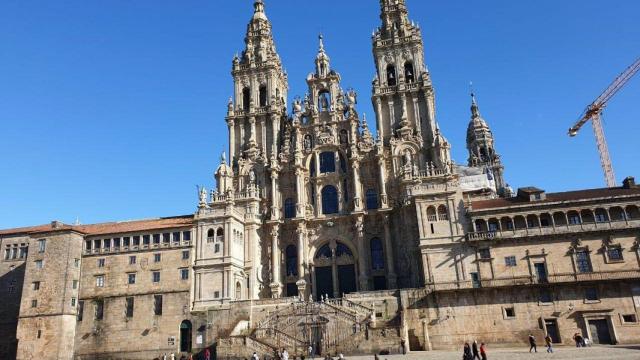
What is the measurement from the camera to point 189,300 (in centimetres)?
5734

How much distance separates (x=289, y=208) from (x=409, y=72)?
80.6 ft

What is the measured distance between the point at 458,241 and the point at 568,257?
416 inches

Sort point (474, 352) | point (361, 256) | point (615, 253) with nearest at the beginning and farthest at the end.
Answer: point (474, 352), point (615, 253), point (361, 256)

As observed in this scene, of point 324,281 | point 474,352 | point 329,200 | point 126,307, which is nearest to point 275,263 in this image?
point 324,281

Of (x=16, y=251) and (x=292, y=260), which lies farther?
(x=16, y=251)

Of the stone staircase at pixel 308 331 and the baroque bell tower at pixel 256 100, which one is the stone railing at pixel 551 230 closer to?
the stone staircase at pixel 308 331

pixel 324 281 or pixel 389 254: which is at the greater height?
pixel 389 254

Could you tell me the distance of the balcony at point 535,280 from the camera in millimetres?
49594

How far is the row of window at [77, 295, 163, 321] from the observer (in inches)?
2276

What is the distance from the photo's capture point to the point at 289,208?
68.1 meters

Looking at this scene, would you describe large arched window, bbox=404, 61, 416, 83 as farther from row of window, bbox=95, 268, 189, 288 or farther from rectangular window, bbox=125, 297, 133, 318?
rectangular window, bbox=125, 297, 133, 318

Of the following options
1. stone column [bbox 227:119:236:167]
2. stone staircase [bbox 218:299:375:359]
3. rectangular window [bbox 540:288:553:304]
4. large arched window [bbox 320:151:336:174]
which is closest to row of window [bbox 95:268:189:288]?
stone staircase [bbox 218:299:375:359]

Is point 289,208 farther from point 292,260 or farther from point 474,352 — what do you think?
point 474,352

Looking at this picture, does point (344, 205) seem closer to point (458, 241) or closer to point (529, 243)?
point (458, 241)
